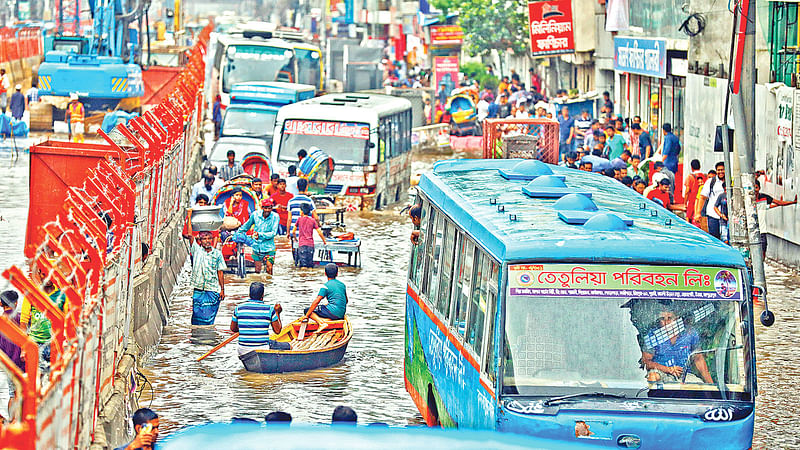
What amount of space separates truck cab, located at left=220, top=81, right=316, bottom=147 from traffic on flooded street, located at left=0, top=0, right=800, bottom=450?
0.27 feet

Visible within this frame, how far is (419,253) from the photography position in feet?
43.0

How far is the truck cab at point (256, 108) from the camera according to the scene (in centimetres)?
3206

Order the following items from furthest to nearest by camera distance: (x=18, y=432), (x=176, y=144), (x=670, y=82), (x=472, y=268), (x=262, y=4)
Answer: (x=262, y=4), (x=670, y=82), (x=176, y=144), (x=472, y=268), (x=18, y=432)

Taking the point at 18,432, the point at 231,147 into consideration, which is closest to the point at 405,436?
the point at 18,432

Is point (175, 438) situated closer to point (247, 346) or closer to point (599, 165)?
point (247, 346)

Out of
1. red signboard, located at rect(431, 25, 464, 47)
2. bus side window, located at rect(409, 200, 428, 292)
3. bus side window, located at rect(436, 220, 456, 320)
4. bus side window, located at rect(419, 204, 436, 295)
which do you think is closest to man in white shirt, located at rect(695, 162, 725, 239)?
bus side window, located at rect(409, 200, 428, 292)

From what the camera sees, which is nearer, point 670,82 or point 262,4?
point 670,82

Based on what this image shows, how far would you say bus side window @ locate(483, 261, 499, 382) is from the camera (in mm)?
9323

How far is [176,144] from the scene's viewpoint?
2208 centimetres

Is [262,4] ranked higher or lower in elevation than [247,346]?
higher

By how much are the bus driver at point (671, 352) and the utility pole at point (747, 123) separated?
28.6 ft

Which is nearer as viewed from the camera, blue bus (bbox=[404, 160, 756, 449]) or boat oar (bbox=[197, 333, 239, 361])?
blue bus (bbox=[404, 160, 756, 449])

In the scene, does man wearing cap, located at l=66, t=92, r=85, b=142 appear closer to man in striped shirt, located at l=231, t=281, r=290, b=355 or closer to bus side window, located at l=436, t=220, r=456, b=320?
man in striped shirt, located at l=231, t=281, r=290, b=355

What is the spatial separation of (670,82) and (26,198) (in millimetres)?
14309
